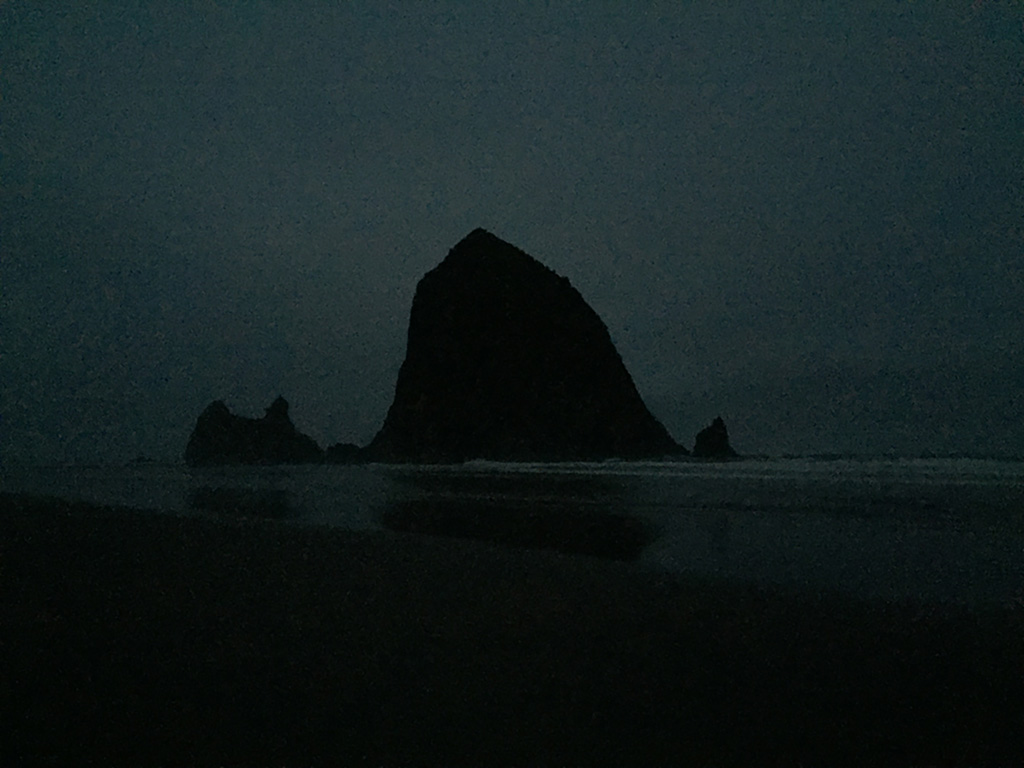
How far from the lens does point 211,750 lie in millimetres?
1969

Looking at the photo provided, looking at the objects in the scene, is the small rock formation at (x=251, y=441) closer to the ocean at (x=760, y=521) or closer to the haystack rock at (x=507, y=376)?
the haystack rock at (x=507, y=376)

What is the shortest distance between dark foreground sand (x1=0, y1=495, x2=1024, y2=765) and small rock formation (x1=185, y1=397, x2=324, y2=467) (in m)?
54.8

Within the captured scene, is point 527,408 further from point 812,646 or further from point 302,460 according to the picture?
point 812,646

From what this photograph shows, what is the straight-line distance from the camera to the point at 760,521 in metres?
8.25

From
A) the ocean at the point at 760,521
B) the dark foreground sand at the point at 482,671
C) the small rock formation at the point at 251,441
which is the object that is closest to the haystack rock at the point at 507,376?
the small rock formation at the point at 251,441

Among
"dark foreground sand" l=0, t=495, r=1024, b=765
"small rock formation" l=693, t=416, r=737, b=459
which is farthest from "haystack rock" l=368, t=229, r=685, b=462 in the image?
"dark foreground sand" l=0, t=495, r=1024, b=765

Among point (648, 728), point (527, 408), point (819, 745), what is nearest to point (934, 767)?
point (819, 745)

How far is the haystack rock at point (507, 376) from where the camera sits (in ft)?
145

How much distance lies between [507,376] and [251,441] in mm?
27496

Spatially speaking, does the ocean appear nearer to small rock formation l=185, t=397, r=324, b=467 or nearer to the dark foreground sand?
the dark foreground sand

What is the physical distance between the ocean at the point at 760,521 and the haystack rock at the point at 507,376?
28.5m

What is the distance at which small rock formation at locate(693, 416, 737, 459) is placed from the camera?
4097 cm

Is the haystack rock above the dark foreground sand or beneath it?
above

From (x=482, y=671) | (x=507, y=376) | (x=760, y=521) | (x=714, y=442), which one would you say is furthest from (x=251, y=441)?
(x=482, y=671)
